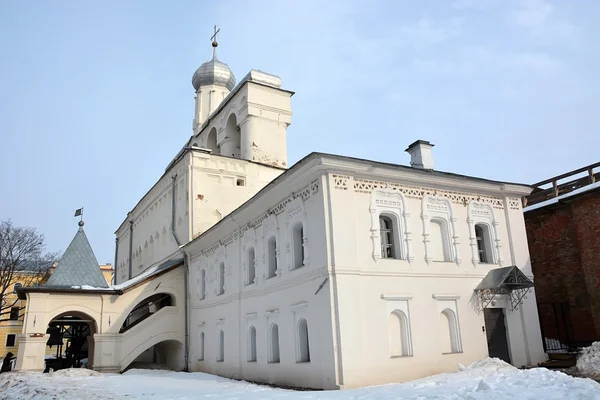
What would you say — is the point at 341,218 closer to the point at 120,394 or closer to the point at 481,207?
the point at 481,207

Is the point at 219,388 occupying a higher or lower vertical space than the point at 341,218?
lower

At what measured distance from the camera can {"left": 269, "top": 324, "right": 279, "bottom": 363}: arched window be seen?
1452 cm

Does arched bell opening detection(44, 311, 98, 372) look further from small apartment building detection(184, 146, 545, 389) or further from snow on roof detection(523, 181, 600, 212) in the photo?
snow on roof detection(523, 181, 600, 212)

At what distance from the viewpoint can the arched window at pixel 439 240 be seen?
14.0m

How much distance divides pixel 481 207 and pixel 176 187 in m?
13.8

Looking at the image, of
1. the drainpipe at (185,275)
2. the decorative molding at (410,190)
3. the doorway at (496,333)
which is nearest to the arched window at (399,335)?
the doorway at (496,333)

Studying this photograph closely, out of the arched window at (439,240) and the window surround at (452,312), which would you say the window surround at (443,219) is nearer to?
the arched window at (439,240)

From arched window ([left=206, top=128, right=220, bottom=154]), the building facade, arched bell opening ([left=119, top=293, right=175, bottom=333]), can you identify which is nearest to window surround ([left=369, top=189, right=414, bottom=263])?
the building facade

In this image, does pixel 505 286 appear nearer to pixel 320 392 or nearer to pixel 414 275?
pixel 414 275

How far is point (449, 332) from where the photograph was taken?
533 inches

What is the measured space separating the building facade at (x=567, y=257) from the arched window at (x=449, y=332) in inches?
174

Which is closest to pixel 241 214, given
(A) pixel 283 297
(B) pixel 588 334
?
(A) pixel 283 297

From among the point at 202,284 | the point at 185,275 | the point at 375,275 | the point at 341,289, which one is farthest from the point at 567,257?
the point at 185,275

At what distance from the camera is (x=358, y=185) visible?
1310 cm
